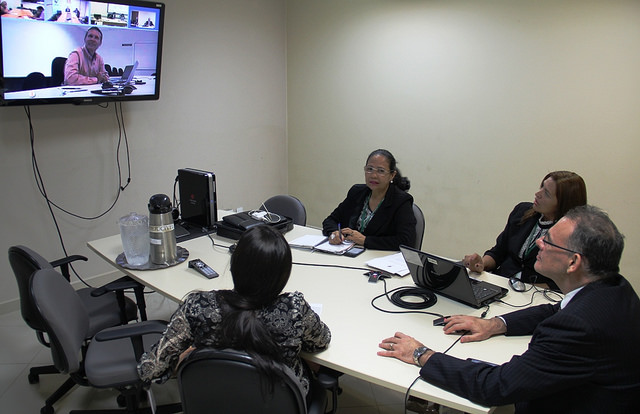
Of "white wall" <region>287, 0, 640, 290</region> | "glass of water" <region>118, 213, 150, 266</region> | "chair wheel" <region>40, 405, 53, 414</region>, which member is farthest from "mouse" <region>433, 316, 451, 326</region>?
"white wall" <region>287, 0, 640, 290</region>

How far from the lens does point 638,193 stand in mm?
3322

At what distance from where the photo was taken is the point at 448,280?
1.93 metres

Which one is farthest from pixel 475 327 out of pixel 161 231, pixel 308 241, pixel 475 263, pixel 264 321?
pixel 161 231

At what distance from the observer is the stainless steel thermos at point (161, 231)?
231 centimetres

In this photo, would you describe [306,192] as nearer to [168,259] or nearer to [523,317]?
[168,259]

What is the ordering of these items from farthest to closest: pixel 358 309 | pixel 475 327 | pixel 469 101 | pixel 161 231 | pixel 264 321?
1. pixel 469 101
2. pixel 161 231
3. pixel 358 309
4. pixel 475 327
5. pixel 264 321

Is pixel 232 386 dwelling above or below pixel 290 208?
below

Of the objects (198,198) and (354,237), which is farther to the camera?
(198,198)

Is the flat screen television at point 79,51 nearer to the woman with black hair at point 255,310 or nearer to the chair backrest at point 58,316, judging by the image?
the chair backrest at point 58,316

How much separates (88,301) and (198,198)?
0.90 meters

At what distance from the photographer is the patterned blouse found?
4.66 feet

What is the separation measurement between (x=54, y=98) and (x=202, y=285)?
1.87 metres

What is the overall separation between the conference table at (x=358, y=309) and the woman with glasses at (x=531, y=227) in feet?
0.99

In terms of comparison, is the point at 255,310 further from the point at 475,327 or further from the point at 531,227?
the point at 531,227
